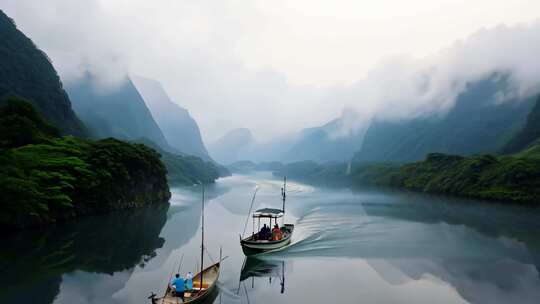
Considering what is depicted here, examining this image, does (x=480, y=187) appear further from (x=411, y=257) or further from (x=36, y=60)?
(x=36, y=60)

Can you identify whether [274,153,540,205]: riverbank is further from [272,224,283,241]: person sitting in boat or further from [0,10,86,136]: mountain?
[0,10,86,136]: mountain

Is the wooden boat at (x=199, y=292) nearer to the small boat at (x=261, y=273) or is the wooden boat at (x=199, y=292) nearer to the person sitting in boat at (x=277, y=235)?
the small boat at (x=261, y=273)

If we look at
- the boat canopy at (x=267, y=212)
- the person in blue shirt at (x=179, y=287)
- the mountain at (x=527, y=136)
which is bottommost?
the person in blue shirt at (x=179, y=287)

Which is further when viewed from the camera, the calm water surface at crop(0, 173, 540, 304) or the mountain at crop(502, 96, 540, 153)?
the mountain at crop(502, 96, 540, 153)

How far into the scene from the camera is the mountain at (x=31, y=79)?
88438mm

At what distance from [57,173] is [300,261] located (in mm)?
31317

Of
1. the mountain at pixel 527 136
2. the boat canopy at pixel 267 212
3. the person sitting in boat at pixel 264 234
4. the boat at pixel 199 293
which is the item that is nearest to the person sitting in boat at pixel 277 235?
the person sitting in boat at pixel 264 234

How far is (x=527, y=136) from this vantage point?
151500 millimetres

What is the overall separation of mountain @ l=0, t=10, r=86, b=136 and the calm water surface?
51.8 meters

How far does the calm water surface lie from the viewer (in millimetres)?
25531

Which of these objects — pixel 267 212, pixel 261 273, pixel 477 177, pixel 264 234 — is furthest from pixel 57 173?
pixel 477 177

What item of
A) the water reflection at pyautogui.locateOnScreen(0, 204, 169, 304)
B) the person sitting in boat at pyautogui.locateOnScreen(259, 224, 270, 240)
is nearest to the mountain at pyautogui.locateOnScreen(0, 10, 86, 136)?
the water reflection at pyautogui.locateOnScreen(0, 204, 169, 304)

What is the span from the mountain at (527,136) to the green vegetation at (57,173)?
5621 inches

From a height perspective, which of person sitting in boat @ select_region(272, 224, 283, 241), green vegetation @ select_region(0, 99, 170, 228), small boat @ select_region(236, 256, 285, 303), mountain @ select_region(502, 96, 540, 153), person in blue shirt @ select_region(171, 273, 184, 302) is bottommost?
small boat @ select_region(236, 256, 285, 303)
